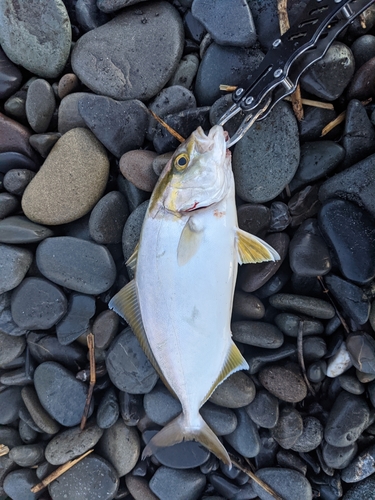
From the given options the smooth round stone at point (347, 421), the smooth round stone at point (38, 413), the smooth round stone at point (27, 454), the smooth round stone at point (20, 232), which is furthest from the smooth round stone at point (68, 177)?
the smooth round stone at point (347, 421)

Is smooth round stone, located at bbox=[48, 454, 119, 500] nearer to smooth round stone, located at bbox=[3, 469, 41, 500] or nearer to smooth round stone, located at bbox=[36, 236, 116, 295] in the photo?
smooth round stone, located at bbox=[3, 469, 41, 500]

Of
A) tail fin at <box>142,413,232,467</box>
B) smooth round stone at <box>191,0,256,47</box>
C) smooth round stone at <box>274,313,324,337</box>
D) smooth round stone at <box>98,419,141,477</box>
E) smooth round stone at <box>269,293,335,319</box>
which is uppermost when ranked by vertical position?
smooth round stone at <box>191,0,256,47</box>

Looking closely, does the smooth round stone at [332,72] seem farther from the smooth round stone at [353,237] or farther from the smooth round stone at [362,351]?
the smooth round stone at [362,351]

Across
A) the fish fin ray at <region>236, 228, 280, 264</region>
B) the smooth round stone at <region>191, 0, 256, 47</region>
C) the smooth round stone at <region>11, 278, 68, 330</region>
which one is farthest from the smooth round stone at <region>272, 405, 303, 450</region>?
the smooth round stone at <region>191, 0, 256, 47</region>

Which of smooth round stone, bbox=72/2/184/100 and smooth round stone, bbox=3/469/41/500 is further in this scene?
smooth round stone, bbox=3/469/41/500

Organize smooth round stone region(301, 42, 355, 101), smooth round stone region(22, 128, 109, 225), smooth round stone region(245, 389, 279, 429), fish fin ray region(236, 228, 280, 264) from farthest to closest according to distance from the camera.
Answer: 1. smooth round stone region(22, 128, 109, 225)
2. smooth round stone region(245, 389, 279, 429)
3. smooth round stone region(301, 42, 355, 101)
4. fish fin ray region(236, 228, 280, 264)

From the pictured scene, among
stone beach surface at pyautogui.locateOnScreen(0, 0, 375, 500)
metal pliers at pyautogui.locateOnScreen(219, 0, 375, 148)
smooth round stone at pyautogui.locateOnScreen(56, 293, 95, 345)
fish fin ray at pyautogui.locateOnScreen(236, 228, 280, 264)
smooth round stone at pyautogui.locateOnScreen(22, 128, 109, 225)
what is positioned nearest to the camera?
metal pliers at pyautogui.locateOnScreen(219, 0, 375, 148)

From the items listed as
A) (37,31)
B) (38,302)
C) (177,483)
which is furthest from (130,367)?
(37,31)

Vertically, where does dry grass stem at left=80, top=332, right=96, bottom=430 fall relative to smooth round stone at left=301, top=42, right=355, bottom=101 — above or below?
below
